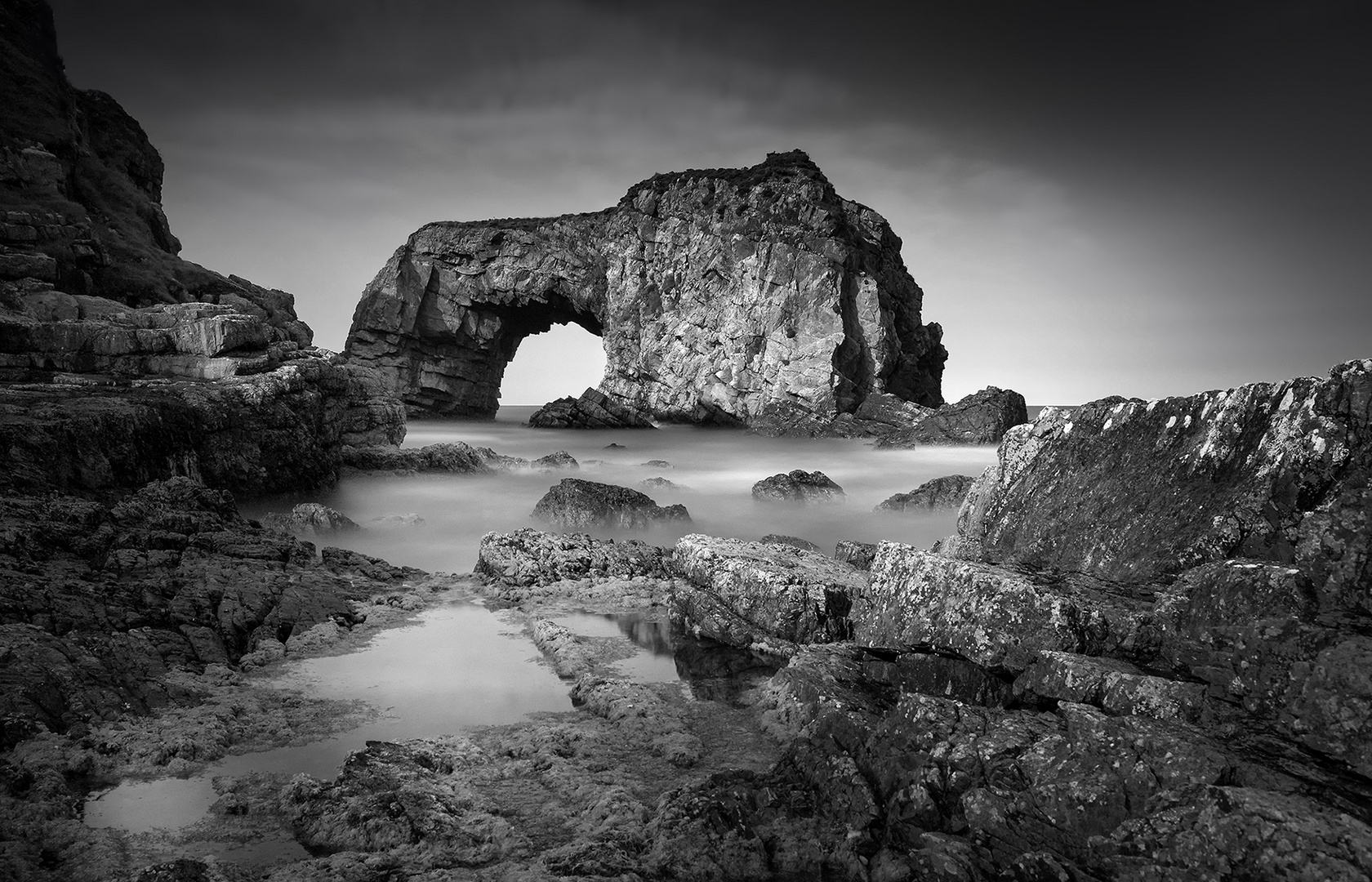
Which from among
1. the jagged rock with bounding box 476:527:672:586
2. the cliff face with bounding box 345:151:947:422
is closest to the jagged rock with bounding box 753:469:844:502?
the jagged rock with bounding box 476:527:672:586

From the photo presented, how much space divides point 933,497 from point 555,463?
431 inches

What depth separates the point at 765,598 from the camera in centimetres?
640

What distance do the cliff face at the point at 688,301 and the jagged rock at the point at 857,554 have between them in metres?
29.0

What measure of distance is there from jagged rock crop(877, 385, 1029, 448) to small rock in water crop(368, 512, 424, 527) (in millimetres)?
21316

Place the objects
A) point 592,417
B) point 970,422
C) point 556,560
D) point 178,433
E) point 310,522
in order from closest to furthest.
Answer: point 556,560, point 310,522, point 178,433, point 970,422, point 592,417

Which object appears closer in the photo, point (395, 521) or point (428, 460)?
point (395, 521)

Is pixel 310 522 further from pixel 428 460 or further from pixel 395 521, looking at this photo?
pixel 428 460

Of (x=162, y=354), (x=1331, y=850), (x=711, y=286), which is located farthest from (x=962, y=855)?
(x=711, y=286)

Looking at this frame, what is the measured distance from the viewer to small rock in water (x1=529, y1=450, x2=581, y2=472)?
20.7 m

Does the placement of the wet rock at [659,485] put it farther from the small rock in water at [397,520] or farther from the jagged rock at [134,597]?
the jagged rock at [134,597]

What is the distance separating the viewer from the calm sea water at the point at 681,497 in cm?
1186

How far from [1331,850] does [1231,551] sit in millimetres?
2129

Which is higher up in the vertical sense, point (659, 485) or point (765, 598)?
point (765, 598)

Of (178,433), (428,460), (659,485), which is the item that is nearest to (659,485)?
(659,485)
